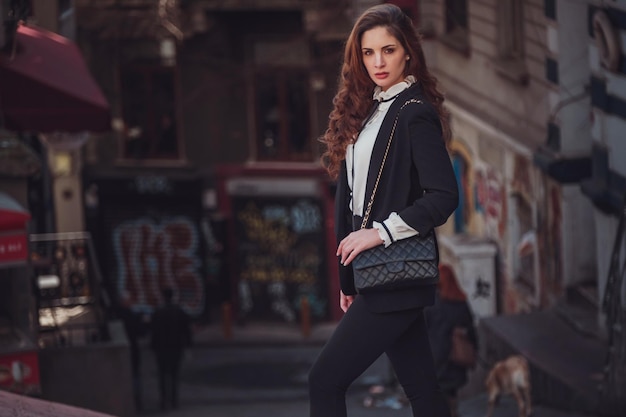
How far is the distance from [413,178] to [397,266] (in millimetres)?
371

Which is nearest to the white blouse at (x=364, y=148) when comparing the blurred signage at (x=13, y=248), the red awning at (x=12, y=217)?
the red awning at (x=12, y=217)

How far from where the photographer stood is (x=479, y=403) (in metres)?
14.4

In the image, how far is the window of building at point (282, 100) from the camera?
28.4 metres

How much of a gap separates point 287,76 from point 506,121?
353 inches

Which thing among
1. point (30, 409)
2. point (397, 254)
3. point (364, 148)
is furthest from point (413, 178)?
point (30, 409)

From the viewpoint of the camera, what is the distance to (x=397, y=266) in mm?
5637

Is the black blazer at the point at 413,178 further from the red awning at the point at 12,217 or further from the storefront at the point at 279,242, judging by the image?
the storefront at the point at 279,242

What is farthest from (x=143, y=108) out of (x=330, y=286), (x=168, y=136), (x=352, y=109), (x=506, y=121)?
(x=352, y=109)

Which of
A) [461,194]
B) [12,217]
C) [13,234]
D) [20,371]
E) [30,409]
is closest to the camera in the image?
[30,409]

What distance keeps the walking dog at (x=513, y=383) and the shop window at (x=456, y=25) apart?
1015cm

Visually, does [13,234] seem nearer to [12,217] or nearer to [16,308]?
[12,217]

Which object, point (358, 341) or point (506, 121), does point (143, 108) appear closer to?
point (506, 121)

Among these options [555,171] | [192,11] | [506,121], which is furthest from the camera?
[192,11]

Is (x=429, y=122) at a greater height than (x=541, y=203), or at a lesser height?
greater
